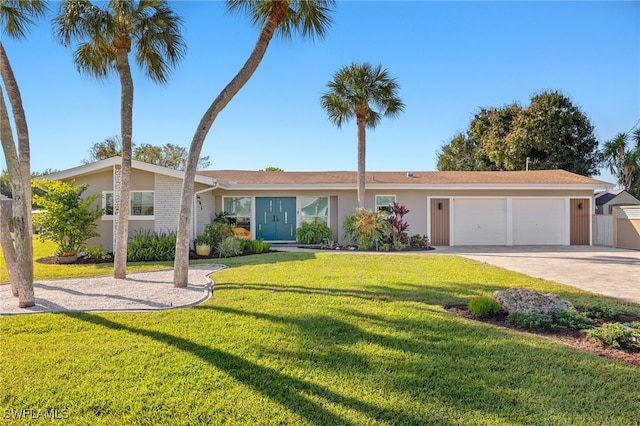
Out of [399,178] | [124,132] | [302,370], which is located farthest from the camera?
[399,178]

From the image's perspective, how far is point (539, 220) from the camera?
15852 mm

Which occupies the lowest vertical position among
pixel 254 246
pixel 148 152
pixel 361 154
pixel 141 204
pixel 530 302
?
pixel 530 302

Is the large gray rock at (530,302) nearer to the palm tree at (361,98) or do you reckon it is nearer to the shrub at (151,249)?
the shrub at (151,249)

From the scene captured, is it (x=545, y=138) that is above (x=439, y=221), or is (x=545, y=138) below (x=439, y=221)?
above

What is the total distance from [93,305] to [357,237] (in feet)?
34.0

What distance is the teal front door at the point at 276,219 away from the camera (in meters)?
16.0

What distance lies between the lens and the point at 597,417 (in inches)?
100

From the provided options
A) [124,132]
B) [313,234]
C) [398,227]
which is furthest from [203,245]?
[398,227]

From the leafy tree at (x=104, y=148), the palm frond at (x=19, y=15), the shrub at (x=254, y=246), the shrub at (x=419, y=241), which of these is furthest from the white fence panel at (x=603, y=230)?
the leafy tree at (x=104, y=148)

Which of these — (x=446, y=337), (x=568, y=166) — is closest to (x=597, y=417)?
(x=446, y=337)

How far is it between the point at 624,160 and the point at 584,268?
21.6 meters

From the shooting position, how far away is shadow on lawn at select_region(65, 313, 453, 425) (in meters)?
2.56

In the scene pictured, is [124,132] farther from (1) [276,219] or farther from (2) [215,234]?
(1) [276,219]

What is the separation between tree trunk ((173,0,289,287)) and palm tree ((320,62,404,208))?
7527 millimetres
